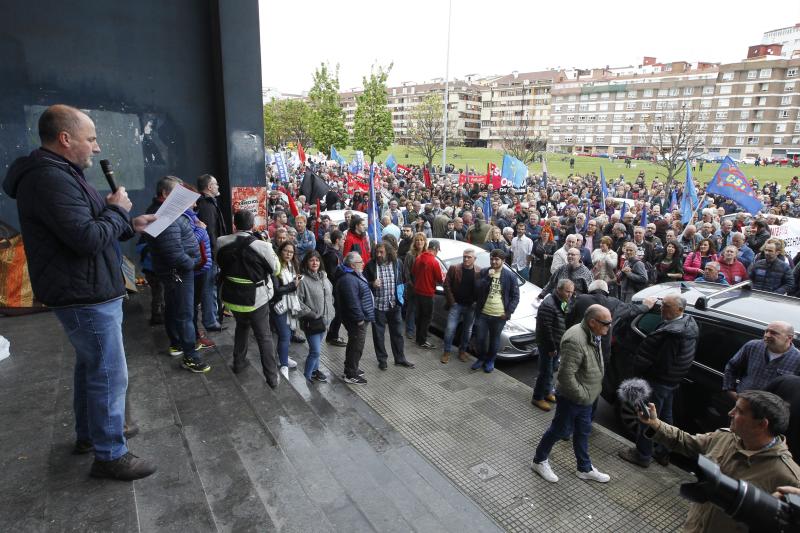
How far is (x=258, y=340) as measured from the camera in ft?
16.4

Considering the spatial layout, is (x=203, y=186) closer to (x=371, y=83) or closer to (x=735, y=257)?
(x=735, y=257)

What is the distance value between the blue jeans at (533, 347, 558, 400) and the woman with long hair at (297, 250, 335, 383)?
276cm

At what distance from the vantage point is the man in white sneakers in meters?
4.54

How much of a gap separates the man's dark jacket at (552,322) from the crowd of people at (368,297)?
18 millimetres

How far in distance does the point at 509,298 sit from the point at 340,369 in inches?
106

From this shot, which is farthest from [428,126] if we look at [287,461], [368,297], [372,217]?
[287,461]

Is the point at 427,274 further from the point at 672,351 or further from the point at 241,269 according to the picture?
the point at 672,351

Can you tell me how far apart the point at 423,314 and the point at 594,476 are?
3773 millimetres

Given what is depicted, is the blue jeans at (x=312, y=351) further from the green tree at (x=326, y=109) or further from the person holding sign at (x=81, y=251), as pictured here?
the green tree at (x=326, y=109)

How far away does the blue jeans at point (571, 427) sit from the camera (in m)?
4.64

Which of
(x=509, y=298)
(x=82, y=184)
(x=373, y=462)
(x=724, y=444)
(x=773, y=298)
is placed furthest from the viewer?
(x=509, y=298)

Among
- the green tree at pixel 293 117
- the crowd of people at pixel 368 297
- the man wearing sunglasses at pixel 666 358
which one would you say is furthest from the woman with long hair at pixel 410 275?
the green tree at pixel 293 117

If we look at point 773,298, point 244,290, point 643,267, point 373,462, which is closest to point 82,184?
point 244,290

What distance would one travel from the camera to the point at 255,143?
7.55m
